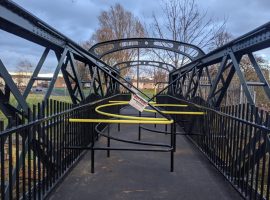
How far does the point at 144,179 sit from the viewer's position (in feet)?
15.7

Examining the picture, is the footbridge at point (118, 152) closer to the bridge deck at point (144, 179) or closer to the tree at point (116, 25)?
the bridge deck at point (144, 179)

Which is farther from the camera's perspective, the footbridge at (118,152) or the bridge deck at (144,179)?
the bridge deck at (144,179)

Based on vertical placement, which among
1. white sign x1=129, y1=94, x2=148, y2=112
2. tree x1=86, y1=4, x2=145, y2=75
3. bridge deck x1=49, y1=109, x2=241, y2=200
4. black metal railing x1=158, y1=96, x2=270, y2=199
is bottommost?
bridge deck x1=49, y1=109, x2=241, y2=200

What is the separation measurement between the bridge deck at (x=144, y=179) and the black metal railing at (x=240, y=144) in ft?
0.76

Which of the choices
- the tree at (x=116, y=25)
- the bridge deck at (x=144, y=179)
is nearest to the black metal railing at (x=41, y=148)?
the bridge deck at (x=144, y=179)

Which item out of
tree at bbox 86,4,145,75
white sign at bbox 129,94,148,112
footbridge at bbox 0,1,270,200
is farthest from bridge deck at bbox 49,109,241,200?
tree at bbox 86,4,145,75

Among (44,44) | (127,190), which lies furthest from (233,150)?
(44,44)

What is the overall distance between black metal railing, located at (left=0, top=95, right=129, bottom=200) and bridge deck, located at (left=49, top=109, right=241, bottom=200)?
0.29m

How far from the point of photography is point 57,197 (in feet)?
13.0

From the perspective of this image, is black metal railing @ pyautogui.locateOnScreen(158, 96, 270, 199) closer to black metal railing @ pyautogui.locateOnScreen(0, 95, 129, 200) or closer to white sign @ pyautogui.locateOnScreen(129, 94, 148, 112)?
white sign @ pyautogui.locateOnScreen(129, 94, 148, 112)

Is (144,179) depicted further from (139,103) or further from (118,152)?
(118,152)

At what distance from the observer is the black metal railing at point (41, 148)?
291 cm

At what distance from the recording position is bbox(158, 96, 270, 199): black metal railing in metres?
3.52

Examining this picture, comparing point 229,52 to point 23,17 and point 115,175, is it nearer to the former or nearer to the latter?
point 115,175
